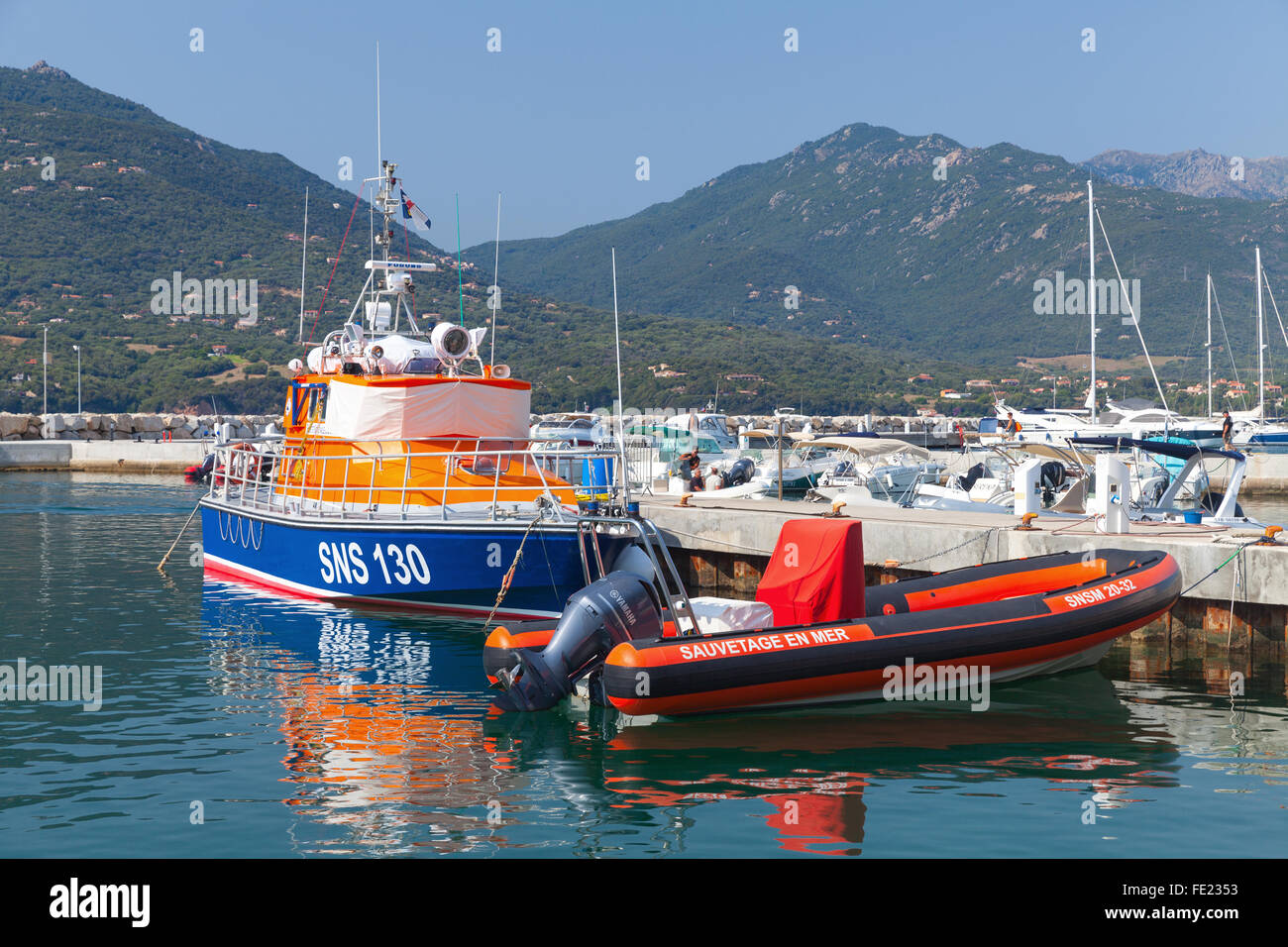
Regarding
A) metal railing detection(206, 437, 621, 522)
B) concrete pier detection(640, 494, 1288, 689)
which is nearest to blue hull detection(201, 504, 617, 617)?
metal railing detection(206, 437, 621, 522)

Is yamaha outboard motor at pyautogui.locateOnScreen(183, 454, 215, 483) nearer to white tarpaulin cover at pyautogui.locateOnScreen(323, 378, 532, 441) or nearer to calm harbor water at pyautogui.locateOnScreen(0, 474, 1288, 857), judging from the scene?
white tarpaulin cover at pyautogui.locateOnScreen(323, 378, 532, 441)

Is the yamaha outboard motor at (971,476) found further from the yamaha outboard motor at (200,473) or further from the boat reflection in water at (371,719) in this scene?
the yamaha outboard motor at (200,473)

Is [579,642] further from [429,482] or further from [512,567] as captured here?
[429,482]

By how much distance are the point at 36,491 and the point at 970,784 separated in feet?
124

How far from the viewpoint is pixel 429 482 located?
1590 cm

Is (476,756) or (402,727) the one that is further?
(402,727)

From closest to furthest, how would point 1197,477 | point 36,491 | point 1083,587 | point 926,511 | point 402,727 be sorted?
point 402,727
point 1083,587
point 926,511
point 1197,477
point 36,491

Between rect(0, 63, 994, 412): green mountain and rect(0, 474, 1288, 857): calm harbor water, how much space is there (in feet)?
203

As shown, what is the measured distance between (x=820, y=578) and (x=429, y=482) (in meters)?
6.56

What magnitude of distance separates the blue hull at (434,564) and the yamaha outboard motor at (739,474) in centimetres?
1777

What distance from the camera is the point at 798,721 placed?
10.7m

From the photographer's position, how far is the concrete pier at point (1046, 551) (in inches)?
516
